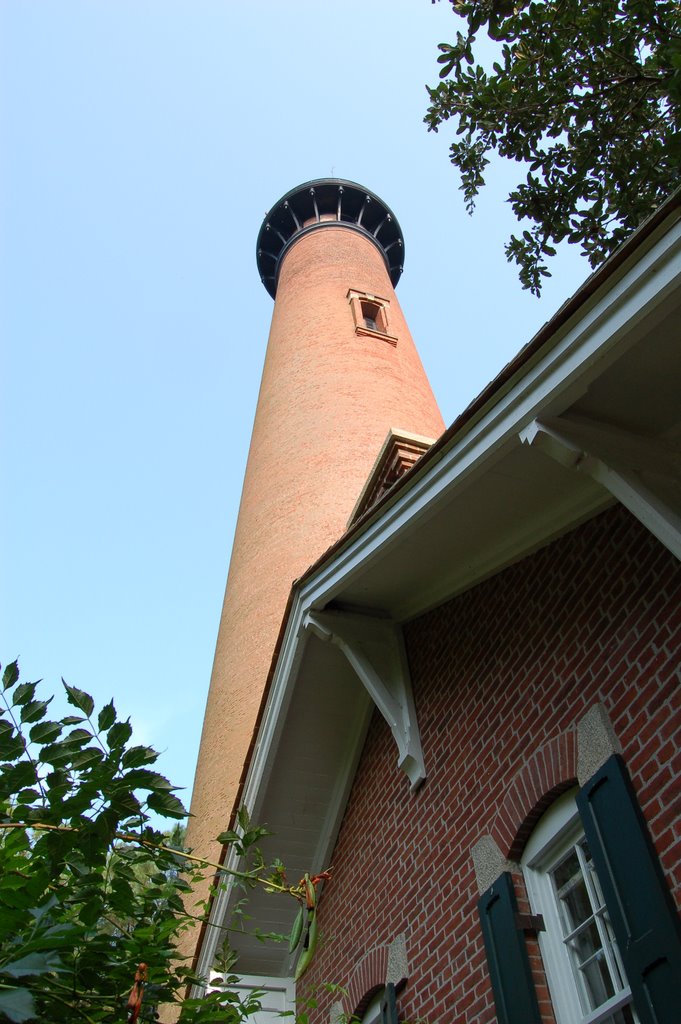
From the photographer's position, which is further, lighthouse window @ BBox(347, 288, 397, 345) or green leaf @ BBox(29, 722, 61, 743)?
lighthouse window @ BBox(347, 288, 397, 345)

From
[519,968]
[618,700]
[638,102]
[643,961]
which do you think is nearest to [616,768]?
[618,700]

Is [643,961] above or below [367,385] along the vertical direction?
below

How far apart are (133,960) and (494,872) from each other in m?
1.95

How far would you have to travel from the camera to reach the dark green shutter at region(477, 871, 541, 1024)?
4.30 meters

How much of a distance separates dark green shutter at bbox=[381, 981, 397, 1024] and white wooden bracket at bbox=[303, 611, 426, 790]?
1.10 metres

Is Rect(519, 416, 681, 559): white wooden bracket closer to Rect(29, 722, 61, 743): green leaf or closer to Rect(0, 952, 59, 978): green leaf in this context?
Rect(29, 722, 61, 743): green leaf

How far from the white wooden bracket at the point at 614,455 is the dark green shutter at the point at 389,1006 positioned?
3.04m

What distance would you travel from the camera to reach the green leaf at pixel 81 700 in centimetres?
369

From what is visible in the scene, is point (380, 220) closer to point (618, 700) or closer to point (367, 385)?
point (367, 385)

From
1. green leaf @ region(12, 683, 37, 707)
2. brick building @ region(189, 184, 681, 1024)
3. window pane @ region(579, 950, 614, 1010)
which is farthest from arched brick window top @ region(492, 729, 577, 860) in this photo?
green leaf @ region(12, 683, 37, 707)

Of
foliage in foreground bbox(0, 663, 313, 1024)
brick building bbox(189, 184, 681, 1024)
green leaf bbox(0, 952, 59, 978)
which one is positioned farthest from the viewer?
brick building bbox(189, 184, 681, 1024)

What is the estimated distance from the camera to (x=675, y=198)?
11.6 feet

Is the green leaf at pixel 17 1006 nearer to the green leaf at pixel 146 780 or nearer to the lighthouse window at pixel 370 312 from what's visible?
the green leaf at pixel 146 780

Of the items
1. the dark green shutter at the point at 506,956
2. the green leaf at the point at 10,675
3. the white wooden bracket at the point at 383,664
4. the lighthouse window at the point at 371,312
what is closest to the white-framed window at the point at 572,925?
the dark green shutter at the point at 506,956
